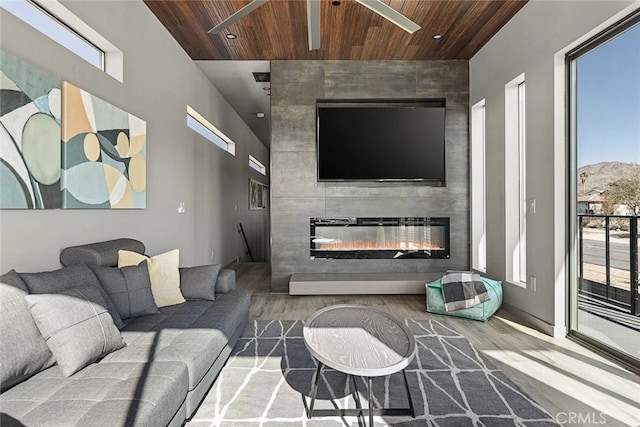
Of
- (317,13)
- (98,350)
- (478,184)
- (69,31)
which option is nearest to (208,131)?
(69,31)

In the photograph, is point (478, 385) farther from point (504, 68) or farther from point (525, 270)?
point (504, 68)

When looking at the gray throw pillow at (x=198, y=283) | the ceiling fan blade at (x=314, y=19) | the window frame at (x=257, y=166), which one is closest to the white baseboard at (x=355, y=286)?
the gray throw pillow at (x=198, y=283)

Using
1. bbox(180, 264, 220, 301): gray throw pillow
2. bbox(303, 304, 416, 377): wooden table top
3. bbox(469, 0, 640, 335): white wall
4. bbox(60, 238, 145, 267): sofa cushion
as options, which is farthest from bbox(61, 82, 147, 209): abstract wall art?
bbox(469, 0, 640, 335): white wall

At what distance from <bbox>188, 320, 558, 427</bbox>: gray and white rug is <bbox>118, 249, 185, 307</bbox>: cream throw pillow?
657 mm

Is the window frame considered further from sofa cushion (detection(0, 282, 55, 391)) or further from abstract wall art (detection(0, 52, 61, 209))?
sofa cushion (detection(0, 282, 55, 391))

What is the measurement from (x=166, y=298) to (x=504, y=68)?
415 cm

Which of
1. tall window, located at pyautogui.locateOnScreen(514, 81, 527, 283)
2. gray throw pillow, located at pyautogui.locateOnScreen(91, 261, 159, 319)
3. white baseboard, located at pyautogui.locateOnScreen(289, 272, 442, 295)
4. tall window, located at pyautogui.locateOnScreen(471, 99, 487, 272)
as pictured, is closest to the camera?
gray throw pillow, located at pyautogui.locateOnScreen(91, 261, 159, 319)

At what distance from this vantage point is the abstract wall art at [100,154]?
229 centimetres

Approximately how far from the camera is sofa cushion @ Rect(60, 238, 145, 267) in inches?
89.3

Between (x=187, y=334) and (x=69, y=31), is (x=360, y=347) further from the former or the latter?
(x=69, y=31)

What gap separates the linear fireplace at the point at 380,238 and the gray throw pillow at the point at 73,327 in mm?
3245

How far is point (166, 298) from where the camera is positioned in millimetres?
2643

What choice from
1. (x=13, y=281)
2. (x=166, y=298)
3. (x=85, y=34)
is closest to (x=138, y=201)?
(x=166, y=298)

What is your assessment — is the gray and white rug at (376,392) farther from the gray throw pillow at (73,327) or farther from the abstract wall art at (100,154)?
the abstract wall art at (100,154)
